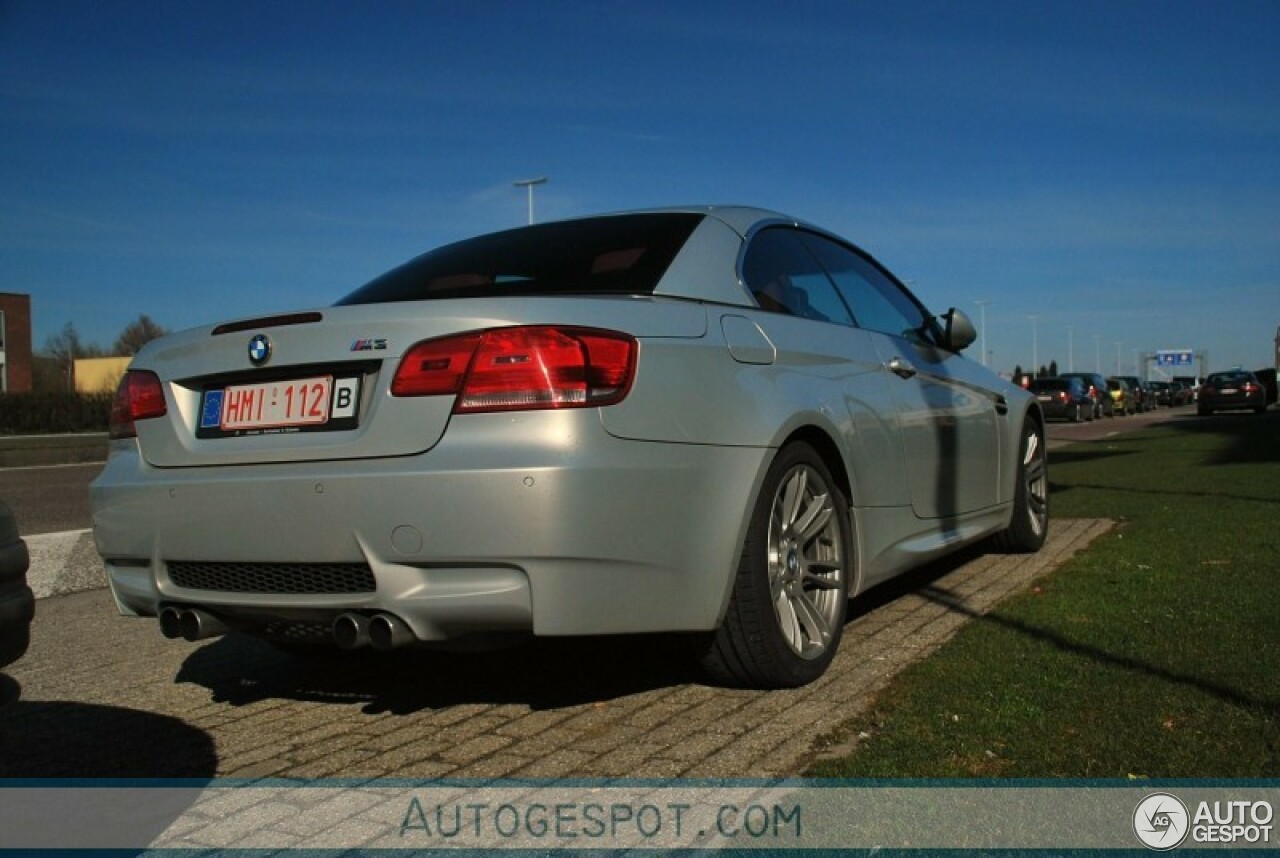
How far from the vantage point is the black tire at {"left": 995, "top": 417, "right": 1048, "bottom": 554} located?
6496mm

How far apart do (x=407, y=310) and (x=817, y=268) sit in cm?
204

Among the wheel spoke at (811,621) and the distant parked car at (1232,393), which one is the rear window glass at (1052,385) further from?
the wheel spoke at (811,621)

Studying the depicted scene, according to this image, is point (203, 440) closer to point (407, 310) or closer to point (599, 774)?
point (407, 310)

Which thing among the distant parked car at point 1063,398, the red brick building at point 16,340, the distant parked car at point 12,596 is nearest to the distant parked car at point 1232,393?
the distant parked car at point 1063,398

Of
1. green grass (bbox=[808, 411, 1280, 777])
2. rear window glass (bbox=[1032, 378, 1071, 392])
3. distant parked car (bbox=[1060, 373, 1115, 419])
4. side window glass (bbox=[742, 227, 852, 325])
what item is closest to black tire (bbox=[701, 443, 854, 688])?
green grass (bbox=[808, 411, 1280, 777])

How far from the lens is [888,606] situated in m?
5.24

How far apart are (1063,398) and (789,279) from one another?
3567 cm

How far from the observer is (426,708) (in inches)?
152

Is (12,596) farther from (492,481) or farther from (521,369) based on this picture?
(521,369)

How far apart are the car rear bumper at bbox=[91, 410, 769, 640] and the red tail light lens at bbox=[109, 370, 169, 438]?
0.36m

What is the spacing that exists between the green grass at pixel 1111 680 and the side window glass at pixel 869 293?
1.29 meters

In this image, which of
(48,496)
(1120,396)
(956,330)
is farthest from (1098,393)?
(956,330)

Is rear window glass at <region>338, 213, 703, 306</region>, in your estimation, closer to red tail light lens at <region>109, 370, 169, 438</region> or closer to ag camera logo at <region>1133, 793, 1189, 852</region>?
red tail light lens at <region>109, 370, 169, 438</region>

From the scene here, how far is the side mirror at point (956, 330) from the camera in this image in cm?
575
